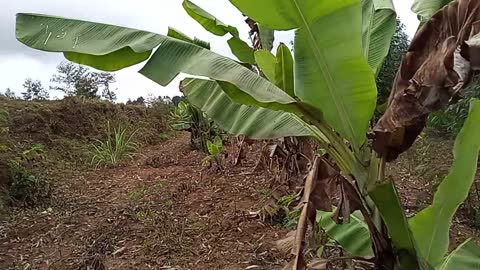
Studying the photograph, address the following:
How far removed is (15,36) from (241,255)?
1.63 m

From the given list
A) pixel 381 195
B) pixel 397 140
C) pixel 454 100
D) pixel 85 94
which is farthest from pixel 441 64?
pixel 85 94

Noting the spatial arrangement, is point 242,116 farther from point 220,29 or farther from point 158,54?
point 220,29

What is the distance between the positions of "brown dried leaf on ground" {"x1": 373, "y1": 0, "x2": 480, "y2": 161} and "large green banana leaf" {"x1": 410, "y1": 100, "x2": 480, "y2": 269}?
238 millimetres

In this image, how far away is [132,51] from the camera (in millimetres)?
1406

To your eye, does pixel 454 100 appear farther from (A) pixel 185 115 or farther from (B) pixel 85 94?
(B) pixel 85 94

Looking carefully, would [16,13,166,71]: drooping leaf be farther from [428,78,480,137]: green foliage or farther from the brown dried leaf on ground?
[428,78,480,137]: green foliage

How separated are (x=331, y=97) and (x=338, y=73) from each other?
0.07 meters

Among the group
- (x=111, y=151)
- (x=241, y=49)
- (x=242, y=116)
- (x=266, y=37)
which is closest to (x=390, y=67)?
(x=266, y=37)

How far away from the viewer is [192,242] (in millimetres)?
2779

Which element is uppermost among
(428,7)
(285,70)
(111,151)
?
(428,7)

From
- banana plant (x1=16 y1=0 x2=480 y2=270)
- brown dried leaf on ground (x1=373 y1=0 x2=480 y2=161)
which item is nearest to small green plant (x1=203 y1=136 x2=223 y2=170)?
banana plant (x1=16 y1=0 x2=480 y2=270)

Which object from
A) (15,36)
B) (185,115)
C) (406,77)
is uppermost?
(15,36)

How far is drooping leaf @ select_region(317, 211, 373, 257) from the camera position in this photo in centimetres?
164

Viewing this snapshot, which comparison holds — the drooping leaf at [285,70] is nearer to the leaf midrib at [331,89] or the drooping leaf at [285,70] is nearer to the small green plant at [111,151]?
the leaf midrib at [331,89]
